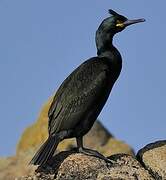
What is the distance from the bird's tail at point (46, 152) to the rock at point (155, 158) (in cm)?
153

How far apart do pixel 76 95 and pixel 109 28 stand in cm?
147

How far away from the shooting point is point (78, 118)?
16859 mm

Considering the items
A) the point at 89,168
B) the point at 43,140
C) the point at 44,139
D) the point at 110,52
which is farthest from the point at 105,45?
the point at 43,140

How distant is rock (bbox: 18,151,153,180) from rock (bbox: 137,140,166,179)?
0.23 m

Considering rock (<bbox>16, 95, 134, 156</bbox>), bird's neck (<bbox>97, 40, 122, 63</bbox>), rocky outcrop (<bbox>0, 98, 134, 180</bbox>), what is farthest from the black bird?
rock (<bbox>16, 95, 134, 156</bbox>)

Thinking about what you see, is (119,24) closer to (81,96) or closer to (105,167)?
(81,96)

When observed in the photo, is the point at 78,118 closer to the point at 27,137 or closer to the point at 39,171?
the point at 39,171

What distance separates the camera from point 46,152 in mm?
16375

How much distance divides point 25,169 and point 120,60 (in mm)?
27772

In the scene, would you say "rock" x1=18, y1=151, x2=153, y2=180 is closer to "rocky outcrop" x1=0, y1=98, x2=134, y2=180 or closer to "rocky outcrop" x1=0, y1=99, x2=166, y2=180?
"rocky outcrop" x1=0, y1=99, x2=166, y2=180

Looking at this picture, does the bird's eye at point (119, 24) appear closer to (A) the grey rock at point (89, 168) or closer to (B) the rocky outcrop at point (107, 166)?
(B) the rocky outcrop at point (107, 166)

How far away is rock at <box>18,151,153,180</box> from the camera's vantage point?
52.0 ft

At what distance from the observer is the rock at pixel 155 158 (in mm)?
16419

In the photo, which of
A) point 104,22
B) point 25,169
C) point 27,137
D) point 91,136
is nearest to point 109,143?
point 91,136
